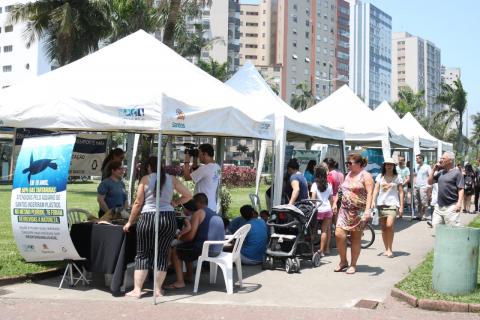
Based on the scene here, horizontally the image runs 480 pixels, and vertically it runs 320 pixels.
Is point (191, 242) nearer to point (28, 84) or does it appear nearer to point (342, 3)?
point (28, 84)

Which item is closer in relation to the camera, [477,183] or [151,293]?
[151,293]

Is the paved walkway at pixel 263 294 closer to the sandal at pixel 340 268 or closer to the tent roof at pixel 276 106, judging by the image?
the sandal at pixel 340 268

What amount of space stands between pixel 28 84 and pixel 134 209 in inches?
115

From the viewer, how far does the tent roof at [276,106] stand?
11.5m

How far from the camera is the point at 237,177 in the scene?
1428 inches

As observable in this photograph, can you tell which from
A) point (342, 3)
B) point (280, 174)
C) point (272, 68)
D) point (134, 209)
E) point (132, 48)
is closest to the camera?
point (134, 209)

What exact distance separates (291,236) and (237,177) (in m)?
27.1

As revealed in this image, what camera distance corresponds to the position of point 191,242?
7863 mm

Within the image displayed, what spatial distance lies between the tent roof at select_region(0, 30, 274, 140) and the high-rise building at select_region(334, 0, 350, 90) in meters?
120

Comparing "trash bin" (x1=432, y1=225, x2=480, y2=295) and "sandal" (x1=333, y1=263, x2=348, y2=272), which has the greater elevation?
"trash bin" (x1=432, y1=225, x2=480, y2=295)

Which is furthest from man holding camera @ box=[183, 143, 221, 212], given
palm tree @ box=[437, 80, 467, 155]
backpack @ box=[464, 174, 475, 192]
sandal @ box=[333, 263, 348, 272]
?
palm tree @ box=[437, 80, 467, 155]

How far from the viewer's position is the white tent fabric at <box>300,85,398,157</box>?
1570 centimetres

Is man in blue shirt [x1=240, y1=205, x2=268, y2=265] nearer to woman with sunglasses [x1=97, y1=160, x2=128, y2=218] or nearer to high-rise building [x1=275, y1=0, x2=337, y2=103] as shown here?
woman with sunglasses [x1=97, y1=160, x2=128, y2=218]

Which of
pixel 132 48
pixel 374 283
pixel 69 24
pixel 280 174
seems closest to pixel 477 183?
pixel 280 174
